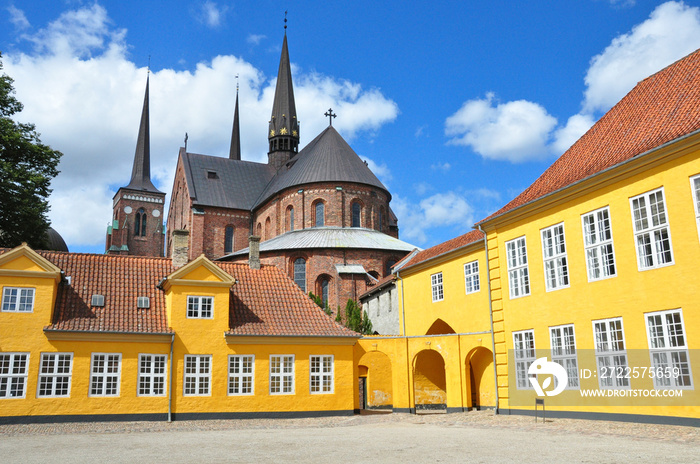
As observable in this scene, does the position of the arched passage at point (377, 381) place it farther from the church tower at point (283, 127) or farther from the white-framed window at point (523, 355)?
the church tower at point (283, 127)

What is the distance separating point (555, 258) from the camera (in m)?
20.5

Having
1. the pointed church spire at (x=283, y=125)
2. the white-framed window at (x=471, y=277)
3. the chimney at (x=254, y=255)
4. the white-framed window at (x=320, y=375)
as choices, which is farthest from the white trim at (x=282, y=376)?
the pointed church spire at (x=283, y=125)

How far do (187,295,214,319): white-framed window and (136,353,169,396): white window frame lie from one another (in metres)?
1.91

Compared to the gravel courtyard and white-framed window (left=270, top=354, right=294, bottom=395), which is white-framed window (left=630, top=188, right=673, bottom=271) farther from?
white-framed window (left=270, top=354, right=294, bottom=395)

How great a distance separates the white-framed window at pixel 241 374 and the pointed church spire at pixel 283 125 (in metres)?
45.6

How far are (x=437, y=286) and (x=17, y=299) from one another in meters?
17.5

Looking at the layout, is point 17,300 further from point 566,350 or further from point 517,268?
point 566,350

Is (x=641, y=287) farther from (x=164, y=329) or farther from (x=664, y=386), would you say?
(x=164, y=329)

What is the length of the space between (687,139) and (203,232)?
48.2 metres

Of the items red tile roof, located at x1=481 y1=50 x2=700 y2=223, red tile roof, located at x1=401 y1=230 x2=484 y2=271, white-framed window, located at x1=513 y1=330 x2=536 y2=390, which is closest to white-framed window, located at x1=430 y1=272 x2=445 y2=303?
red tile roof, located at x1=401 y1=230 x2=484 y2=271

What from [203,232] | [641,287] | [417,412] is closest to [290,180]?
[203,232]

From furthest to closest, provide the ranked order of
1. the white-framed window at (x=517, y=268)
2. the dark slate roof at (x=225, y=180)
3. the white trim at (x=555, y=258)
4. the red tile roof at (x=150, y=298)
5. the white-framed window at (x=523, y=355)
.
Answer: the dark slate roof at (x=225, y=180)
the red tile roof at (x=150, y=298)
the white-framed window at (x=517, y=268)
the white-framed window at (x=523, y=355)
the white trim at (x=555, y=258)

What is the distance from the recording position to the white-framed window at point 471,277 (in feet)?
85.7

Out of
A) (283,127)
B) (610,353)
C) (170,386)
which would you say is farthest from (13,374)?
(283,127)
